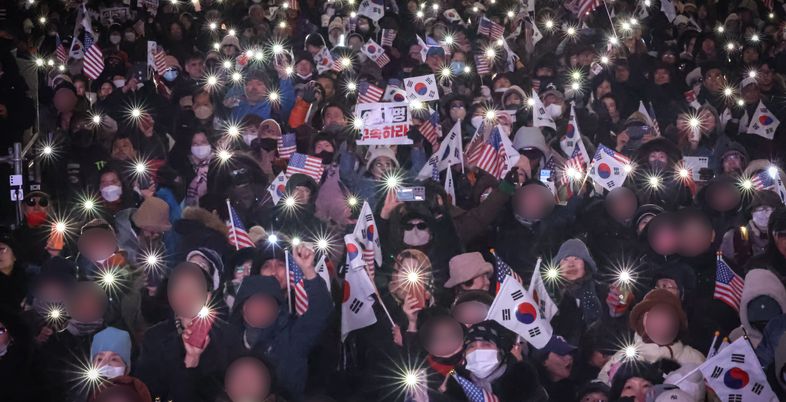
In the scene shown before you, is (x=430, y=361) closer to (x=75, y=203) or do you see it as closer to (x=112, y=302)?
(x=112, y=302)

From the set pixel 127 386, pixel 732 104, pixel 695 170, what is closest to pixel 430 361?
pixel 127 386

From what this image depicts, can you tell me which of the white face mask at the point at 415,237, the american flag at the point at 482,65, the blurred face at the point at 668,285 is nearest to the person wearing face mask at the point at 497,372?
the blurred face at the point at 668,285

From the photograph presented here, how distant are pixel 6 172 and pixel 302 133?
11.6ft

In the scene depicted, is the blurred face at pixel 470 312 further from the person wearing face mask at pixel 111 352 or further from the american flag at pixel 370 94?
the american flag at pixel 370 94

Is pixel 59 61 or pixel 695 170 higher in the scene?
pixel 59 61

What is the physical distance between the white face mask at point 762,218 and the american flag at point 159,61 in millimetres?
8245

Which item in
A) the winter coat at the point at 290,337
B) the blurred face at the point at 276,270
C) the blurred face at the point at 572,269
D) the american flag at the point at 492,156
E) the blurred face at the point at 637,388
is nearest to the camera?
the blurred face at the point at 637,388

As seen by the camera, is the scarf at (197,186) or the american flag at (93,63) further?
the american flag at (93,63)

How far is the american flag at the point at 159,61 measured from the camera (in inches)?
409

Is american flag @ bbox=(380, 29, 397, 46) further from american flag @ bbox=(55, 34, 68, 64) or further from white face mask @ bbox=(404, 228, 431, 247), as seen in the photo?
white face mask @ bbox=(404, 228, 431, 247)

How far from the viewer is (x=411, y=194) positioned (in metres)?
6.94

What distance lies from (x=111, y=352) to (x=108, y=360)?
0.22 ft

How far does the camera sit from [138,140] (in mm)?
8695

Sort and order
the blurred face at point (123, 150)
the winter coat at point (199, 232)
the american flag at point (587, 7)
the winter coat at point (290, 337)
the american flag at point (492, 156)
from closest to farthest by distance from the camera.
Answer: the winter coat at point (290, 337) < the winter coat at point (199, 232) < the american flag at point (492, 156) < the blurred face at point (123, 150) < the american flag at point (587, 7)
